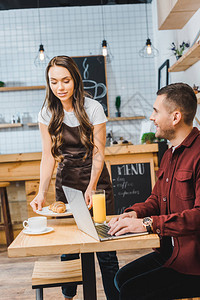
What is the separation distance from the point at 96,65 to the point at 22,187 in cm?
227

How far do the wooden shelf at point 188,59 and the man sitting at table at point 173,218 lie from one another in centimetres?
150

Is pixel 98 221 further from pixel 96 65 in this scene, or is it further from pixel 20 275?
pixel 96 65

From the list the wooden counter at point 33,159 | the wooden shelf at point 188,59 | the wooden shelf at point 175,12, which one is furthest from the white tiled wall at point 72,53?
the wooden shelf at point 175,12

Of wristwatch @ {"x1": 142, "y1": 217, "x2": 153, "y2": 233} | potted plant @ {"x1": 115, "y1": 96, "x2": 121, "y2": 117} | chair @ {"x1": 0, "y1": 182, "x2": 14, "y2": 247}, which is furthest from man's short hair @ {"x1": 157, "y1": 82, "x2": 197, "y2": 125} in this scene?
potted plant @ {"x1": 115, "y1": 96, "x2": 121, "y2": 117}

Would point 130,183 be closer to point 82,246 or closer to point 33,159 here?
point 33,159

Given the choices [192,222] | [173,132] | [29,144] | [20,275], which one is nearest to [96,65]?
[29,144]

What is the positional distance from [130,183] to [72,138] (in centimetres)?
206

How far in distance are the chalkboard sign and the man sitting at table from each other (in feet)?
12.8

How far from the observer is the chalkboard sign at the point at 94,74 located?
5.48 meters

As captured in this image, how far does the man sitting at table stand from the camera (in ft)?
4.38

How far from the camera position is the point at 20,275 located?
3.02 metres

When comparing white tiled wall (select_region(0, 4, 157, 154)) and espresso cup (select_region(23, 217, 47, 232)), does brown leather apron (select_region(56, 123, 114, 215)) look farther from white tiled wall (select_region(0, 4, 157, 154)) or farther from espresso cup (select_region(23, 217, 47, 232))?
white tiled wall (select_region(0, 4, 157, 154))

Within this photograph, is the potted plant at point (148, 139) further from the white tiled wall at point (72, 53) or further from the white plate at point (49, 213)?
the white plate at point (49, 213)

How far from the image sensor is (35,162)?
13.1 feet
